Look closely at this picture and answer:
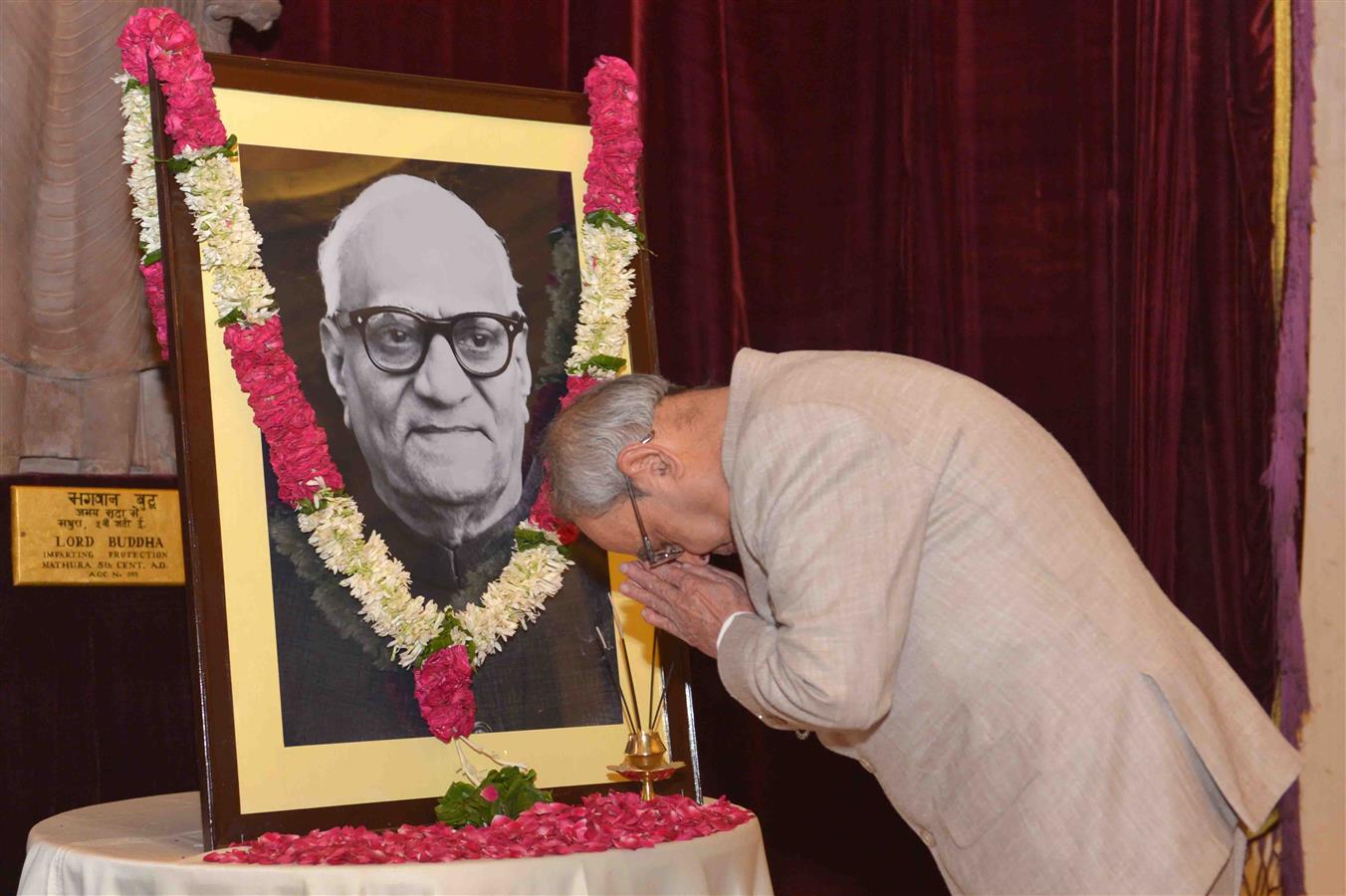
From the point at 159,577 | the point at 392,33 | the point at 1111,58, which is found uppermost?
the point at 392,33

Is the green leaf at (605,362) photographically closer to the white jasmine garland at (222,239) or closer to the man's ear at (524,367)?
the man's ear at (524,367)

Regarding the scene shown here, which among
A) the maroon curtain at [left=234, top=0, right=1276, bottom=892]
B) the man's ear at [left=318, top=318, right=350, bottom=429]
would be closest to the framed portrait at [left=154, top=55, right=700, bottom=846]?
the man's ear at [left=318, top=318, right=350, bottom=429]

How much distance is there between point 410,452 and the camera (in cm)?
294

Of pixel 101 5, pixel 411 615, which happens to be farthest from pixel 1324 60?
pixel 101 5

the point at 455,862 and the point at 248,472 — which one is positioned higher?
the point at 248,472

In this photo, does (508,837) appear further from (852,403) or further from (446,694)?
(852,403)

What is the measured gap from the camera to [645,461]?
91.6 inches

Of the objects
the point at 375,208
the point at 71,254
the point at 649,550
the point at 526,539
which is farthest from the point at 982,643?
the point at 71,254

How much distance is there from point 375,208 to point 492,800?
3.91 ft

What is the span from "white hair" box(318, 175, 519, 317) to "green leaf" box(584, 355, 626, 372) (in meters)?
0.20

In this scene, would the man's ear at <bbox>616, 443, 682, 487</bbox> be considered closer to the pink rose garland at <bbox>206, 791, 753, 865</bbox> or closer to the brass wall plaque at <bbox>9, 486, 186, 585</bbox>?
the pink rose garland at <bbox>206, 791, 753, 865</bbox>

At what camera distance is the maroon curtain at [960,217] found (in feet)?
13.4

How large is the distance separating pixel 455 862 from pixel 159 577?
2369 mm

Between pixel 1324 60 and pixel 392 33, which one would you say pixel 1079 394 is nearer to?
pixel 1324 60
